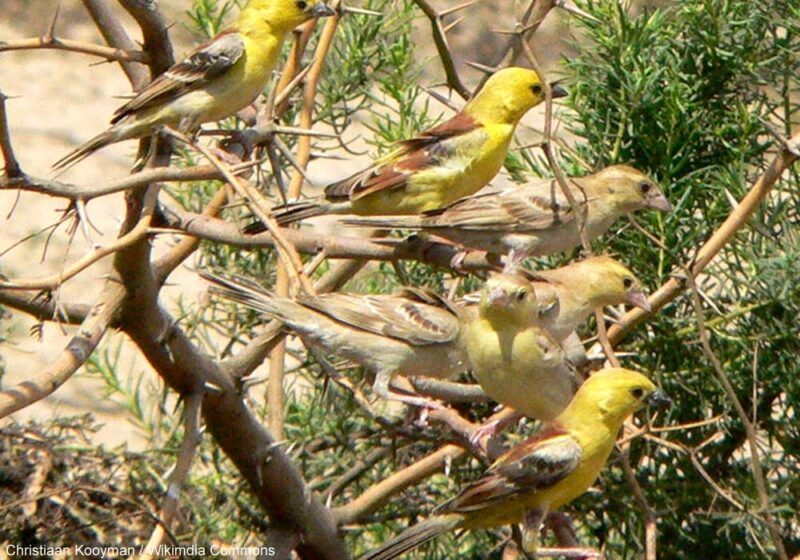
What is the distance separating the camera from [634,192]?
12.7ft

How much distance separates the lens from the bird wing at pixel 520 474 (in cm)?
298

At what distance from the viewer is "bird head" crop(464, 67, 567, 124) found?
4.39 meters

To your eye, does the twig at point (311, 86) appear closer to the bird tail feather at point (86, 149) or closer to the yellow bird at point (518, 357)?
Result: the bird tail feather at point (86, 149)

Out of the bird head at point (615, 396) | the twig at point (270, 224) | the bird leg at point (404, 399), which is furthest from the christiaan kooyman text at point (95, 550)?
the twig at point (270, 224)

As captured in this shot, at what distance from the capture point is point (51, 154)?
10953 millimetres

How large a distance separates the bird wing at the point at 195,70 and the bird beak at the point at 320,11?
0.24m

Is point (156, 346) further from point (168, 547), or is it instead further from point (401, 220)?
point (401, 220)

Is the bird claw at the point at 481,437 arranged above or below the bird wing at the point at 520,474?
above

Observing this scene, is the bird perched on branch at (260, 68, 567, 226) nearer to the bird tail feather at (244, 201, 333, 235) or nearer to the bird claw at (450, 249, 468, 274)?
the bird tail feather at (244, 201, 333, 235)

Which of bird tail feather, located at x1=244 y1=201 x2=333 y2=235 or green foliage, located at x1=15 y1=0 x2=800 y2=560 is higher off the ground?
bird tail feather, located at x1=244 y1=201 x2=333 y2=235

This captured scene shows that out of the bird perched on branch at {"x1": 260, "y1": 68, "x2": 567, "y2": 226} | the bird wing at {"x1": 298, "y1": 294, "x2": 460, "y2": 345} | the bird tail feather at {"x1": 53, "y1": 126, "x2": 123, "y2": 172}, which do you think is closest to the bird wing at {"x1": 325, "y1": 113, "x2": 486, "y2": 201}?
the bird perched on branch at {"x1": 260, "y1": 68, "x2": 567, "y2": 226}

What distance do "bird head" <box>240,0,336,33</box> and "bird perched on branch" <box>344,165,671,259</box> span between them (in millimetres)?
686

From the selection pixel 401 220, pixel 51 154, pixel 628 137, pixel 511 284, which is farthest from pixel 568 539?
pixel 51 154

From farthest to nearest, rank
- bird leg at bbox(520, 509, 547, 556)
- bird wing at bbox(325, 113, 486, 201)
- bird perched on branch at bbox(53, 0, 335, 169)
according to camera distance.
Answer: bird wing at bbox(325, 113, 486, 201), bird perched on branch at bbox(53, 0, 335, 169), bird leg at bbox(520, 509, 547, 556)
